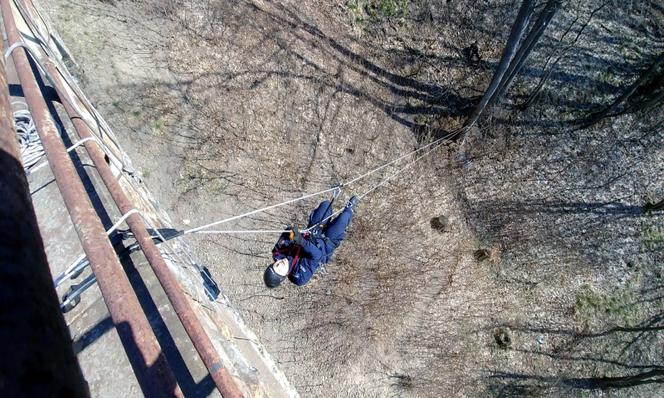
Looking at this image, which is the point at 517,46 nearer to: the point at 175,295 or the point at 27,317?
the point at 175,295

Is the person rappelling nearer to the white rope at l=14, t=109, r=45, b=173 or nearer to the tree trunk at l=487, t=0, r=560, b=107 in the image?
the white rope at l=14, t=109, r=45, b=173

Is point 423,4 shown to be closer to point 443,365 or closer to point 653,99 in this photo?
point 653,99

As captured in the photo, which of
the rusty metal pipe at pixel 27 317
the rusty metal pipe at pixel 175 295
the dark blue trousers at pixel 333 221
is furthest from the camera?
the dark blue trousers at pixel 333 221

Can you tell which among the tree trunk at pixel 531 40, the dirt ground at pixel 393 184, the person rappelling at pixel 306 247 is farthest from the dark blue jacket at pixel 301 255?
the tree trunk at pixel 531 40

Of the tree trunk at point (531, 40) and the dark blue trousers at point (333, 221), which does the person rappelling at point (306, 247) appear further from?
the tree trunk at point (531, 40)

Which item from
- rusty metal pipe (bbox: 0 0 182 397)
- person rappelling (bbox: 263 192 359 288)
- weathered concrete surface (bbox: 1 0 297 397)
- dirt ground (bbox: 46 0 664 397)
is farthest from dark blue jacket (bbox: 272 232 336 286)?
rusty metal pipe (bbox: 0 0 182 397)

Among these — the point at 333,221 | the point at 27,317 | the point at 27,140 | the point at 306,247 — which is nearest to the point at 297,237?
the point at 306,247
